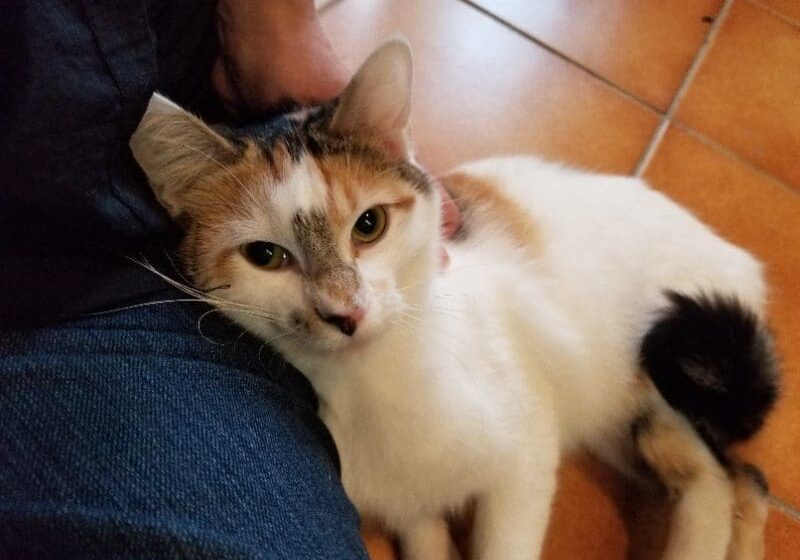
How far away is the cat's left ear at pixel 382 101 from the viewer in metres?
0.73

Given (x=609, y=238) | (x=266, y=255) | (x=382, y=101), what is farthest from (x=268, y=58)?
(x=609, y=238)

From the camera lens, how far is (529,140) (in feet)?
5.01

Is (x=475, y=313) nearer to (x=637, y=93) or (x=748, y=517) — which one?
(x=748, y=517)

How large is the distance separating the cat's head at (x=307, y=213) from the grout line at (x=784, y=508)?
765mm

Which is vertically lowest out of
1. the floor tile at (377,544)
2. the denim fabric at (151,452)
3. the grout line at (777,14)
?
the floor tile at (377,544)

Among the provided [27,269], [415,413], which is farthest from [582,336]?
[27,269]

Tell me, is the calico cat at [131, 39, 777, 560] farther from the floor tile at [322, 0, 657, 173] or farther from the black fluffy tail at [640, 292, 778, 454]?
the floor tile at [322, 0, 657, 173]

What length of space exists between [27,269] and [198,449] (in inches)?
9.2

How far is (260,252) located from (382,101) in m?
0.23

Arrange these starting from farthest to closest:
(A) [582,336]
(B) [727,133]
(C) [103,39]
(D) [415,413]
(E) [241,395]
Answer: (B) [727,133]
(A) [582,336]
(D) [415,413]
(E) [241,395]
(C) [103,39]

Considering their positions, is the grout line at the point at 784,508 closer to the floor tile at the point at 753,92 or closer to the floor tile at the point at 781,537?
the floor tile at the point at 781,537

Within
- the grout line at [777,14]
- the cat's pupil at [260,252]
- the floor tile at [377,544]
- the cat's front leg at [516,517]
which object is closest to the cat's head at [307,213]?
the cat's pupil at [260,252]

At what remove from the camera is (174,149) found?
0.70 metres

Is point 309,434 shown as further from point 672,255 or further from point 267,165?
point 672,255
